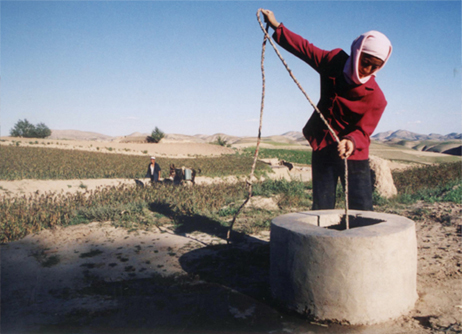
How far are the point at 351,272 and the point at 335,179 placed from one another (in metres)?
1.45

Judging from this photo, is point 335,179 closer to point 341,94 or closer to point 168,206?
point 341,94

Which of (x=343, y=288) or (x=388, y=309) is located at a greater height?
(x=343, y=288)

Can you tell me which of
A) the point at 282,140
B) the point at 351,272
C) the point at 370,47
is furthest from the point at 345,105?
the point at 282,140

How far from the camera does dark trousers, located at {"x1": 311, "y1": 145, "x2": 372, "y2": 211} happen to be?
11.5ft

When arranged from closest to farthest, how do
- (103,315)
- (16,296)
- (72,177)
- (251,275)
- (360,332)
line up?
(360,332) < (103,315) < (16,296) < (251,275) < (72,177)

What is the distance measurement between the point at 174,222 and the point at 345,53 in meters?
4.28

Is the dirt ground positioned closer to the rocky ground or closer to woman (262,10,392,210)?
the rocky ground

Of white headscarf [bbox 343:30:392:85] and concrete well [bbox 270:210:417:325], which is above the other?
white headscarf [bbox 343:30:392:85]

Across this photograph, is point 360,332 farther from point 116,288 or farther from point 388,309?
point 116,288

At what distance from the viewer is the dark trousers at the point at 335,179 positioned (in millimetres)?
3520

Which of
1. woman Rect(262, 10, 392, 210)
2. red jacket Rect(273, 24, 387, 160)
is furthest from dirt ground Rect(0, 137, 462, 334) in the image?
red jacket Rect(273, 24, 387, 160)

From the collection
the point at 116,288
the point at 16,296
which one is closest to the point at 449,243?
the point at 116,288

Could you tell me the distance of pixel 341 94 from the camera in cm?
322

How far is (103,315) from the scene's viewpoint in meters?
2.73
